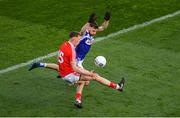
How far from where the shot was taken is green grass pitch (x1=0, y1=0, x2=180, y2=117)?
427 inches

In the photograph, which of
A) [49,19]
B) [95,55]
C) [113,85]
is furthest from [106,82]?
[49,19]

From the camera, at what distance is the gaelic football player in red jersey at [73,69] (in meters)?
10.5

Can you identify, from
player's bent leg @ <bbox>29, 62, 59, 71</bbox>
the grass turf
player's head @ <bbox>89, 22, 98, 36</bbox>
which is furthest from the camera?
the grass turf

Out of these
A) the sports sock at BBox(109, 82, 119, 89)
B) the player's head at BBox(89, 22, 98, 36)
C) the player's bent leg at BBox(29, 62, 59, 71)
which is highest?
the player's head at BBox(89, 22, 98, 36)

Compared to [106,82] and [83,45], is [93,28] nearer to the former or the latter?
[83,45]

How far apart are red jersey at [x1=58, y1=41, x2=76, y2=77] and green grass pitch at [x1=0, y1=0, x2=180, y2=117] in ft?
2.42

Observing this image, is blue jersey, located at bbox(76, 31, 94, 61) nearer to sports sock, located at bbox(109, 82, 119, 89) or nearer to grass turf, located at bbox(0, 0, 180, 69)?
sports sock, located at bbox(109, 82, 119, 89)

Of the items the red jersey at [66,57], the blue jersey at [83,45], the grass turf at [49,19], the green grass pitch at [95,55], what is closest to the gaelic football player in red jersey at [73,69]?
the red jersey at [66,57]

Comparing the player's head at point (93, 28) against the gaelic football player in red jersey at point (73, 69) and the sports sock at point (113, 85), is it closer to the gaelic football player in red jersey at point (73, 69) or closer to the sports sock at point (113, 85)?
the gaelic football player in red jersey at point (73, 69)

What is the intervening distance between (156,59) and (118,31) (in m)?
2.42

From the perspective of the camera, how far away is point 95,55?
13812 millimetres

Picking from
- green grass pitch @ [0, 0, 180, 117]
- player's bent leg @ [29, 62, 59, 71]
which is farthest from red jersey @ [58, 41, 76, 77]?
player's bent leg @ [29, 62, 59, 71]

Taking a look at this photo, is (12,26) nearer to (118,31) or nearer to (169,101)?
(118,31)

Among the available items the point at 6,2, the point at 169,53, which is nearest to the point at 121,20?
the point at 169,53
